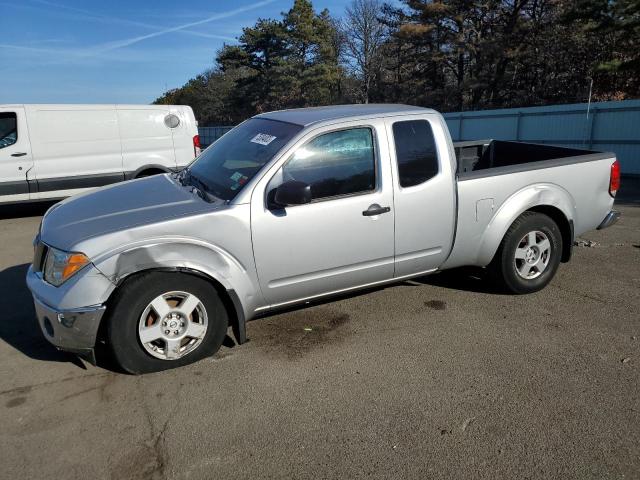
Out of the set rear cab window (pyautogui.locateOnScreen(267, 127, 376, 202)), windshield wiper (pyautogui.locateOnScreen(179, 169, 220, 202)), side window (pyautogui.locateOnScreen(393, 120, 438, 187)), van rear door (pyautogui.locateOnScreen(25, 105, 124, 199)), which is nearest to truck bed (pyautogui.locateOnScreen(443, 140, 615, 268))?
side window (pyautogui.locateOnScreen(393, 120, 438, 187))

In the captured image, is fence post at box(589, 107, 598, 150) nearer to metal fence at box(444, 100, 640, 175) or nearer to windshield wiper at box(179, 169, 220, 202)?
metal fence at box(444, 100, 640, 175)

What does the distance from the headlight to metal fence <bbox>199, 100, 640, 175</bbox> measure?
40.6 feet

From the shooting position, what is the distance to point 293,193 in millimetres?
3312

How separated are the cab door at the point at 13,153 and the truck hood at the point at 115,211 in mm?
5357

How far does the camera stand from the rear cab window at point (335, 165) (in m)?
3.59

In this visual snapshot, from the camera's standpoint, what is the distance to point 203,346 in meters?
3.42

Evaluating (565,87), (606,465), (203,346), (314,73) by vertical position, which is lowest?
(606,465)

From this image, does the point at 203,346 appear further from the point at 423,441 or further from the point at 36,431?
the point at 423,441

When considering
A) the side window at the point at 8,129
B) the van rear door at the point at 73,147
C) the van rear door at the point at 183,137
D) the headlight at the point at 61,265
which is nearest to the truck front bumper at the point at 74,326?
the headlight at the point at 61,265

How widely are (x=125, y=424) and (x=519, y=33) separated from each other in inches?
1209

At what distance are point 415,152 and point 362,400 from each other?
6.52 feet

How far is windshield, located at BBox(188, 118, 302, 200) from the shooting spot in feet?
11.9

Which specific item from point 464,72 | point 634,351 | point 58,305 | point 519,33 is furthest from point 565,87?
point 58,305

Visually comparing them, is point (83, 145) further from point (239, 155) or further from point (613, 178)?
point (613, 178)
